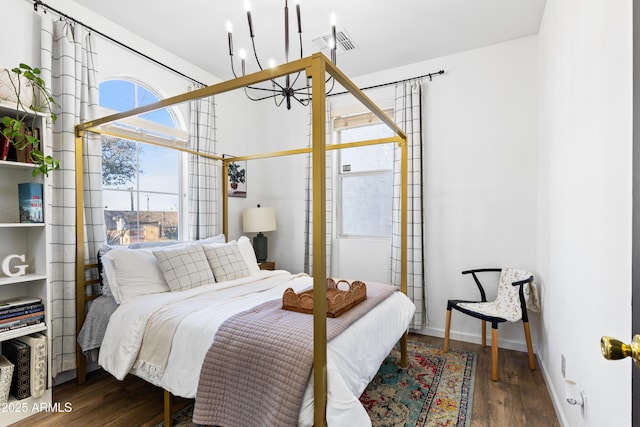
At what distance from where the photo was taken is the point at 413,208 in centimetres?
321

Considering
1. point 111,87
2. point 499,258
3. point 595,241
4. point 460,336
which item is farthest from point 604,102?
point 111,87

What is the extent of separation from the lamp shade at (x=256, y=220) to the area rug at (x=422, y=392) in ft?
6.29

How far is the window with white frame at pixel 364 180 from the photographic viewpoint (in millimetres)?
3564

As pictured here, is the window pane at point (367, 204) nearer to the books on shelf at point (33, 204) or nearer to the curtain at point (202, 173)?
the curtain at point (202, 173)

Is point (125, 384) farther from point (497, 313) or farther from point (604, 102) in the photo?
point (604, 102)

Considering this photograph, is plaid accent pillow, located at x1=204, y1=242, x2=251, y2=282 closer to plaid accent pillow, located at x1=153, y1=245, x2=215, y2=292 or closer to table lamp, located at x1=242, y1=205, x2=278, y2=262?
plaid accent pillow, located at x1=153, y1=245, x2=215, y2=292

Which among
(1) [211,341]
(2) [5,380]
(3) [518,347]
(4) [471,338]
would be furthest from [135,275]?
(3) [518,347]

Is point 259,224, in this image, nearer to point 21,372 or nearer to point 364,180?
point 364,180

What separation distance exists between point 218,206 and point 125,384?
185 centimetres

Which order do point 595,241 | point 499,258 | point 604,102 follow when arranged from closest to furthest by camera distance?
point 604,102 < point 595,241 < point 499,258

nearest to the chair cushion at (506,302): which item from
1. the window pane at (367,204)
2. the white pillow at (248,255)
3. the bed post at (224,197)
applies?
the window pane at (367,204)

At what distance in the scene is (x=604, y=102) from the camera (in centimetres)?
117

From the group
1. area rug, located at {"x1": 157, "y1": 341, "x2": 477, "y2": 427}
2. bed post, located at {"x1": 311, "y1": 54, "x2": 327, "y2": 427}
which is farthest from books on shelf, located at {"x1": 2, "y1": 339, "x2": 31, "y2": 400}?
bed post, located at {"x1": 311, "y1": 54, "x2": 327, "y2": 427}

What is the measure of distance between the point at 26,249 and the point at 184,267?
978mm
